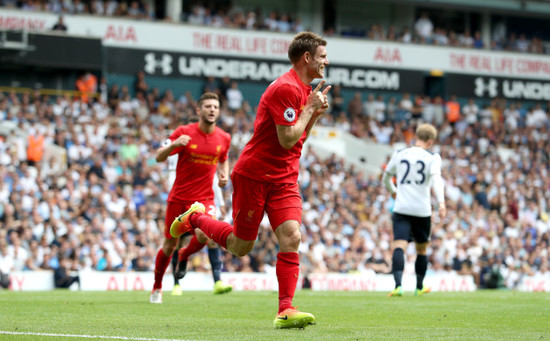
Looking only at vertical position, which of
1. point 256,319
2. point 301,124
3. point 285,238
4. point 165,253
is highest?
point 301,124

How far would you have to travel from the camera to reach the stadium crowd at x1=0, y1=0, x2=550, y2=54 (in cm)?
3167

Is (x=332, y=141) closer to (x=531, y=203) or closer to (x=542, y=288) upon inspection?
(x=531, y=203)

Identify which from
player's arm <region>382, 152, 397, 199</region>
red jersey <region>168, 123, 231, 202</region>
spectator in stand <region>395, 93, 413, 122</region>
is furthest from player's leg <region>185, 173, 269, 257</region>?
spectator in stand <region>395, 93, 413, 122</region>

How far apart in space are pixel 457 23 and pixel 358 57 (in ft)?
24.8

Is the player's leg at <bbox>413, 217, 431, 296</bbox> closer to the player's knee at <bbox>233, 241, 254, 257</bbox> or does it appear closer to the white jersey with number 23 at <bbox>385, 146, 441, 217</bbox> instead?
the white jersey with number 23 at <bbox>385, 146, 441, 217</bbox>

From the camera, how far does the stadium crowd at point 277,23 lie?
1247 inches

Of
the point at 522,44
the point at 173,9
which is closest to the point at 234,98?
the point at 173,9

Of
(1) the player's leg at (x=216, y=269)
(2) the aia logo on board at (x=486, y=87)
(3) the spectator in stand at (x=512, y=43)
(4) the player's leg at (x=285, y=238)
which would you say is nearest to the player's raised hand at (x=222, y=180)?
(1) the player's leg at (x=216, y=269)

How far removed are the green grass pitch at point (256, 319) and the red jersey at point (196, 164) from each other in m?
1.40

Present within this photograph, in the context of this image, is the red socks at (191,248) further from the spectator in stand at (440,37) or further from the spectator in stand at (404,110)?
the spectator in stand at (440,37)

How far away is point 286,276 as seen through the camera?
775 centimetres

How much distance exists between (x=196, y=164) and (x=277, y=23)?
25.1 m

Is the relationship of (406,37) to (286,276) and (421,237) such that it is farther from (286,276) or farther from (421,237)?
(286,276)

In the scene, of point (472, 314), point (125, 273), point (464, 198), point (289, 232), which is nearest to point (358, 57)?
point (464, 198)
